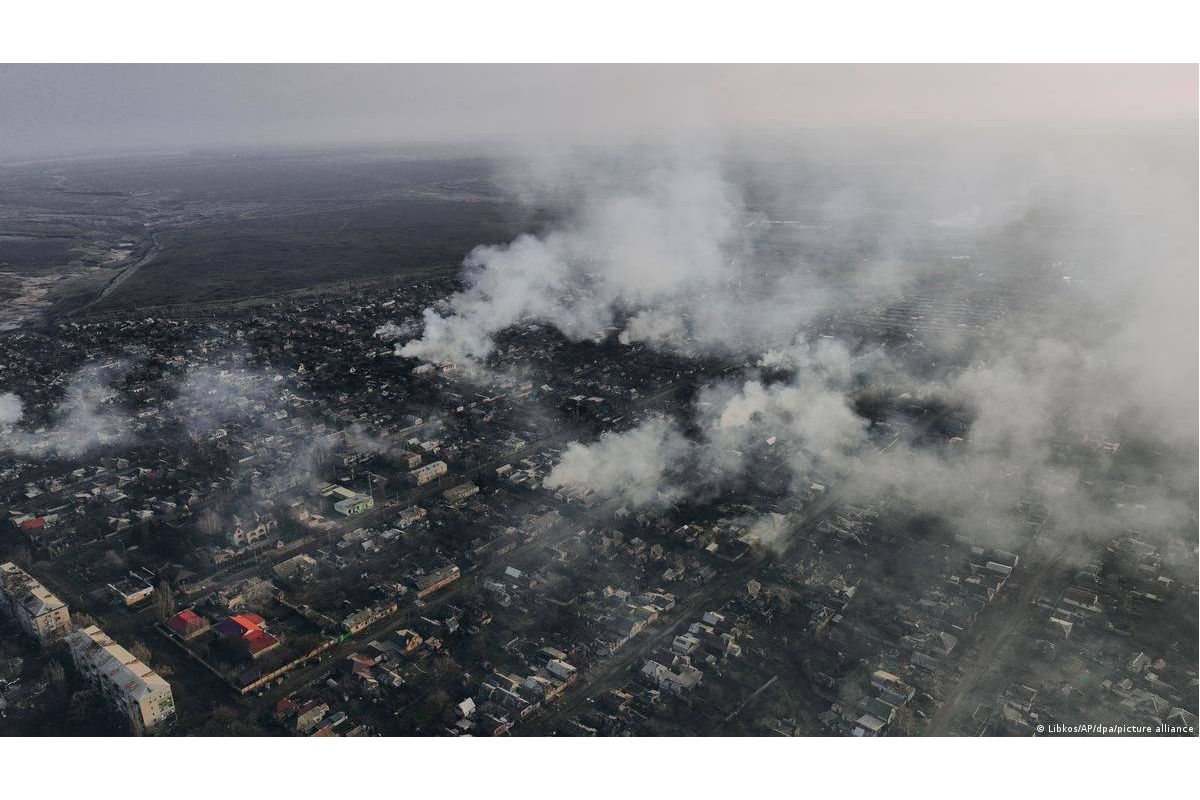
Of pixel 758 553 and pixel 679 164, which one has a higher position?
pixel 679 164

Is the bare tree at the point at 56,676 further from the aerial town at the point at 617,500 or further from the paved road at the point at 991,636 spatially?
the paved road at the point at 991,636

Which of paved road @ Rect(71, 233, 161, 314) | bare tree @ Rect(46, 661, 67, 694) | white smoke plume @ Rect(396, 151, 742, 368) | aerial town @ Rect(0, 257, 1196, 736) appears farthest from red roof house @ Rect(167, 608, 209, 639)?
paved road @ Rect(71, 233, 161, 314)

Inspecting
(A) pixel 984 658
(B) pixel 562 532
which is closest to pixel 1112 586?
(A) pixel 984 658

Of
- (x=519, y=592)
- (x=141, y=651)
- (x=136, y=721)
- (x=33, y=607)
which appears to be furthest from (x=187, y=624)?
(x=519, y=592)

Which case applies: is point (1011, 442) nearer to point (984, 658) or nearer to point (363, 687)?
point (984, 658)

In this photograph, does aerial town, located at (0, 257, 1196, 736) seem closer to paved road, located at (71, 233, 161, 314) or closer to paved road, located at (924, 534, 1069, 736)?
paved road, located at (924, 534, 1069, 736)

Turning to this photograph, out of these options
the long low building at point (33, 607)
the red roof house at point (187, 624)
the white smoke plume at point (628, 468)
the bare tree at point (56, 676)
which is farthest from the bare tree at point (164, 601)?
the white smoke plume at point (628, 468)
